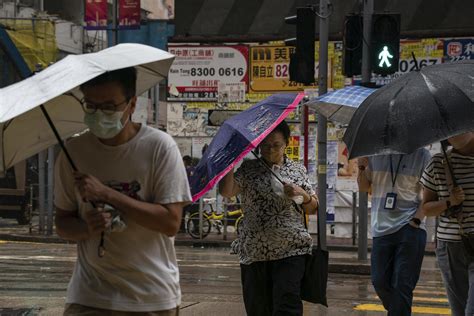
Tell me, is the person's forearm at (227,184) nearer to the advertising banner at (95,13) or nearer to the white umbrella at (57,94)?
the white umbrella at (57,94)

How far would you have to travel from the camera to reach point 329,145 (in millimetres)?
21453

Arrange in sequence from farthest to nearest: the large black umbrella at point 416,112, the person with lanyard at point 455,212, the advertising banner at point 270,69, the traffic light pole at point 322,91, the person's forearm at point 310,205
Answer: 1. the advertising banner at point 270,69
2. the traffic light pole at point 322,91
3. the person's forearm at point 310,205
4. the person with lanyard at point 455,212
5. the large black umbrella at point 416,112

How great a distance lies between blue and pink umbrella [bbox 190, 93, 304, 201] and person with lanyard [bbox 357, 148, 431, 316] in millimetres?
1077

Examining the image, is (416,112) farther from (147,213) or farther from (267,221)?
(147,213)

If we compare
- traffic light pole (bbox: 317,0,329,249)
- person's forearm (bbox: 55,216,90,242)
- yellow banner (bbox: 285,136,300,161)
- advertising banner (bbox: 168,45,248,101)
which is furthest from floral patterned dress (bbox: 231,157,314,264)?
advertising banner (bbox: 168,45,248,101)

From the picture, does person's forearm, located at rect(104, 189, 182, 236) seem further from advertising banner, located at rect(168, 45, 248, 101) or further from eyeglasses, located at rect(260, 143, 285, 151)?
advertising banner, located at rect(168, 45, 248, 101)

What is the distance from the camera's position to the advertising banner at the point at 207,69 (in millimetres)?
22453

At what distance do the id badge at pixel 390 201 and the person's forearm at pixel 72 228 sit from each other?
11.7 feet

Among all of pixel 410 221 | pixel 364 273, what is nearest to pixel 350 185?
pixel 364 273

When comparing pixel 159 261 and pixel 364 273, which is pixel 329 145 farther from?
pixel 159 261

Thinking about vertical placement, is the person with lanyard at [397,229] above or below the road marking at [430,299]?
above

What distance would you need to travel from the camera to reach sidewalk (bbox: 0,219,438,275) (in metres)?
14.4

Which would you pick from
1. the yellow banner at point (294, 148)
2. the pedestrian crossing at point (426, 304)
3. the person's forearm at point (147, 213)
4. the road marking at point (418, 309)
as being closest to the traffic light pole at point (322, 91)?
the pedestrian crossing at point (426, 304)

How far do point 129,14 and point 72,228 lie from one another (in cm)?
2054
